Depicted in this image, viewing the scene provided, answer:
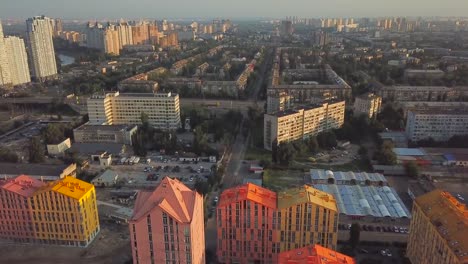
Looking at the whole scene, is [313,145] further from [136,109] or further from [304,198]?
[136,109]

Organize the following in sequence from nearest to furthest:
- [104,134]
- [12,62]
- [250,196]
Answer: [250,196] → [104,134] → [12,62]

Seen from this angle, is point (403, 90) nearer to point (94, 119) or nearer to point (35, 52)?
point (94, 119)

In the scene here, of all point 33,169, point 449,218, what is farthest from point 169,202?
point 33,169

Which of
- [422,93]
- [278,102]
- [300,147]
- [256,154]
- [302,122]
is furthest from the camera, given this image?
[422,93]

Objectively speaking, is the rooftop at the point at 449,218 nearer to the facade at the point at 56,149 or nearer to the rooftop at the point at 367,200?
the rooftop at the point at 367,200

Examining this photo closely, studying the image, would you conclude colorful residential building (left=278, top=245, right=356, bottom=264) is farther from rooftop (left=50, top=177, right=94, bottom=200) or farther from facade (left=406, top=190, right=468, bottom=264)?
rooftop (left=50, top=177, right=94, bottom=200)
